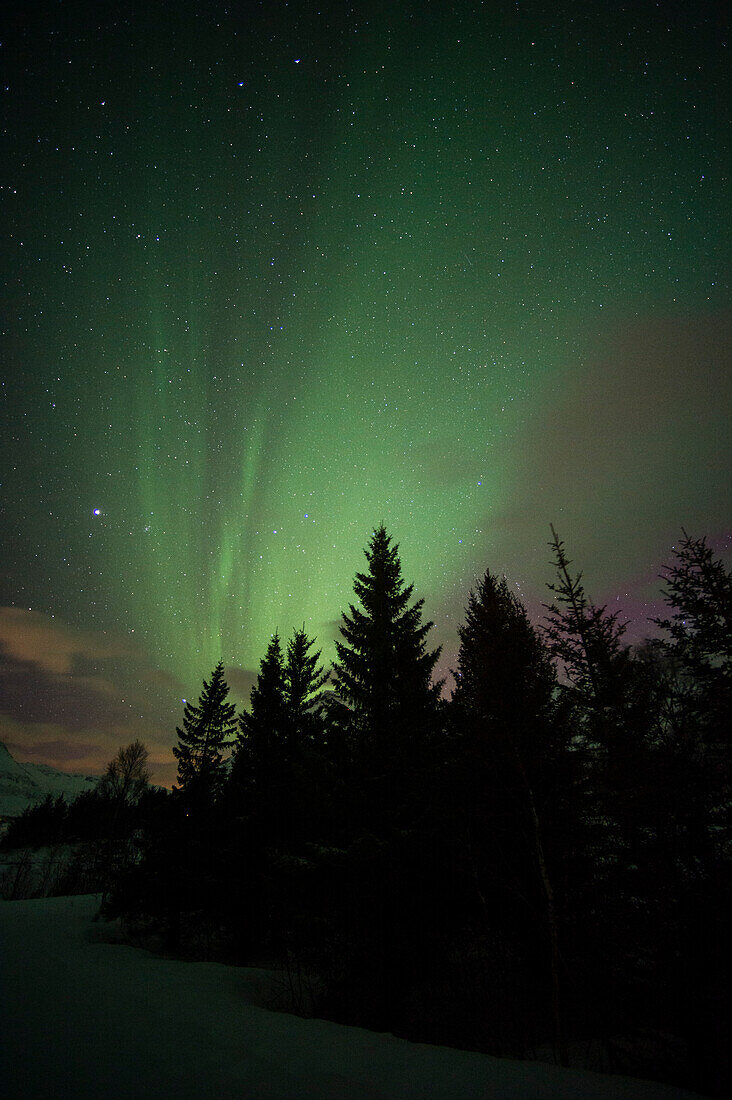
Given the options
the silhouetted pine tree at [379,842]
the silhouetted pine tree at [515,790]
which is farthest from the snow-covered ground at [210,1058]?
the silhouetted pine tree at [515,790]

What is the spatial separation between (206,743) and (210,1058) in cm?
1526

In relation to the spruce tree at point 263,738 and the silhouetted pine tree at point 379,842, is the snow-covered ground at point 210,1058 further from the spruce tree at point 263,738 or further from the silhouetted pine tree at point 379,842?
the spruce tree at point 263,738

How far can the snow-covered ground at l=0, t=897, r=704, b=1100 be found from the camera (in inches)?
186

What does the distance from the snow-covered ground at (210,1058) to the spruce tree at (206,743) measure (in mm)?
8958

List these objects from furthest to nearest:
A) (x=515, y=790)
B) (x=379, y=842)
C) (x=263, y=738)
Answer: (x=263, y=738) → (x=515, y=790) → (x=379, y=842)

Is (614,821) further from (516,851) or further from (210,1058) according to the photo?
(210,1058)

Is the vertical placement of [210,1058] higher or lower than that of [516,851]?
lower

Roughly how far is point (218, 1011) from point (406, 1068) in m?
4.09

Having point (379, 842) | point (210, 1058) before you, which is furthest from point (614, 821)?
point (210, 1058)

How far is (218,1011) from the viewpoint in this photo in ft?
24.9

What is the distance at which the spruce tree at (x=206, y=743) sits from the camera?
1772 cm

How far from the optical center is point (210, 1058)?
548cm

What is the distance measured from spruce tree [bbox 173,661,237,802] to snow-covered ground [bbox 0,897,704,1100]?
29.4 ft

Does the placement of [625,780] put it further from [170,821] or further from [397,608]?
[170,821]
